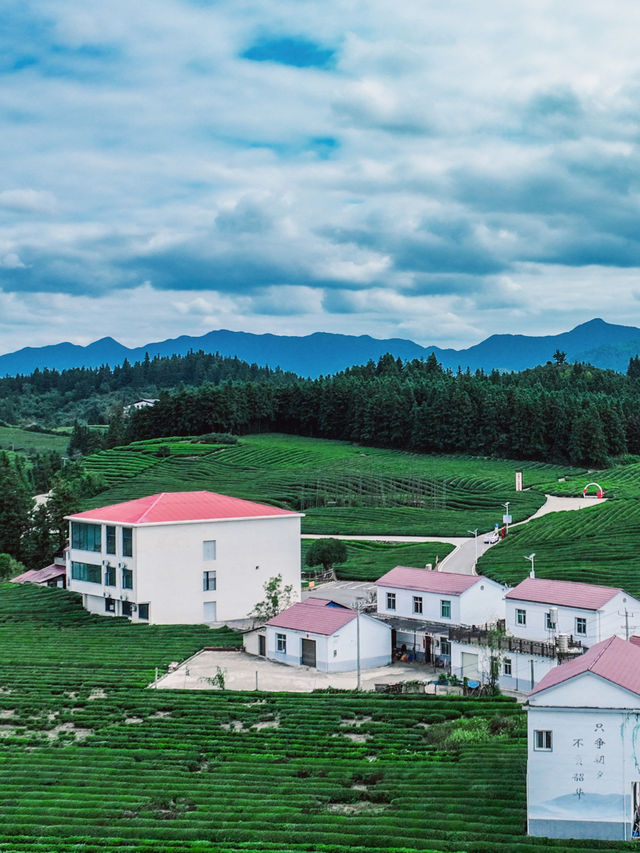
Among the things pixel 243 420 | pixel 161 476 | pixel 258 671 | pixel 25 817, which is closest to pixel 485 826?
pixel 25 817

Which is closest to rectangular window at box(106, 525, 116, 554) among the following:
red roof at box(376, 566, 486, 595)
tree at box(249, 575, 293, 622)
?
tree at box(249, 575, 293, 622)

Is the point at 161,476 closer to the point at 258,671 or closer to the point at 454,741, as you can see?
the point at 258,671

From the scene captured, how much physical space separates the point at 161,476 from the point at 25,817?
70622mm

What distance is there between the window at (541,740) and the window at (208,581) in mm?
29014

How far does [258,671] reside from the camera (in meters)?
36.8

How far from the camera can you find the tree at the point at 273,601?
150 ft

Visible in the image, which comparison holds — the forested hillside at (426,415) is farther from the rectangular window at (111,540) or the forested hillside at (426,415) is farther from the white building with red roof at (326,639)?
the white building with red roof at (326,639)

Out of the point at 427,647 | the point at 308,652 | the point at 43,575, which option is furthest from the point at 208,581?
the point at 43,575

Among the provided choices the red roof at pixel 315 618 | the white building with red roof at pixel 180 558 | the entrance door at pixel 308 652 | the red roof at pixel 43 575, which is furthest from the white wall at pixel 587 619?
the red roof at pixel 43 575

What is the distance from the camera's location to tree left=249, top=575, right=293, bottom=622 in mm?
45656

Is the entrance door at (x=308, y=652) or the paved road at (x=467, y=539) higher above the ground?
the paved road at (x=467, y=539)

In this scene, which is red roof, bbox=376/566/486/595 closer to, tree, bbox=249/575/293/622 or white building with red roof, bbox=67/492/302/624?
tree, bbox=249/575/293/622

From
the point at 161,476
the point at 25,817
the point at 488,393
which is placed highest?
the point at 488,393

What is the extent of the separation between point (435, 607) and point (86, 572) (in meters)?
A: 19.1
